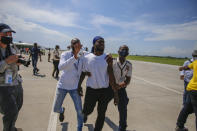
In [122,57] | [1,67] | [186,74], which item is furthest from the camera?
[186,74]

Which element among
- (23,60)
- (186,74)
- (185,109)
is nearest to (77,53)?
(23,60)

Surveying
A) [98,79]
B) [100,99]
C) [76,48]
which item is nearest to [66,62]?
[76,48]

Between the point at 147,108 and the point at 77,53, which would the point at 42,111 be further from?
the point at 147,108

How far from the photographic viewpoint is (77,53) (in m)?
2.52

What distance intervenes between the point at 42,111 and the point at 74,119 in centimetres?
108

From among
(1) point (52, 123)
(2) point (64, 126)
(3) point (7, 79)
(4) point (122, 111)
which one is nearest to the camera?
(3) point (7, 79)

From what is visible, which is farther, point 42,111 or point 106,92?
point 42,111

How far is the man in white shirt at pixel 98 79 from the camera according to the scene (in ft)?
8.16

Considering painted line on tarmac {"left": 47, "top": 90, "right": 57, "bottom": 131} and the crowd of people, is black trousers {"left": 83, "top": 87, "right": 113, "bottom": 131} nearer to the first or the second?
the crowd of people

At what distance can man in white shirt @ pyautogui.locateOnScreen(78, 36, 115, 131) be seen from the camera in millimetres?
2488

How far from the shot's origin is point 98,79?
252 cm

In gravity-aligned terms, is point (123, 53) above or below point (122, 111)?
above

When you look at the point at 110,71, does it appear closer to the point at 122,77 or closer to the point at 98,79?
the point at 98,79

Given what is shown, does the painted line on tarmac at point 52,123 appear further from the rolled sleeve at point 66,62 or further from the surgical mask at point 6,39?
the surgical mask at point 6,39
